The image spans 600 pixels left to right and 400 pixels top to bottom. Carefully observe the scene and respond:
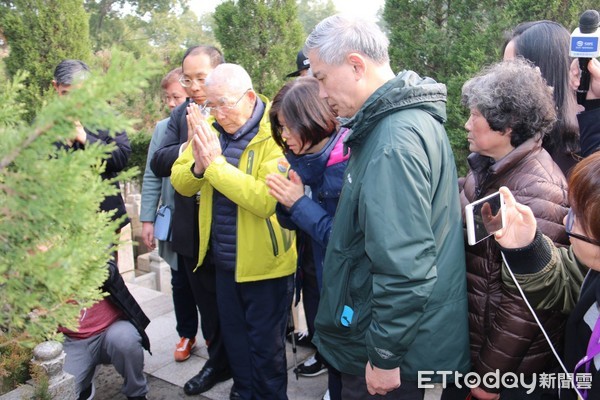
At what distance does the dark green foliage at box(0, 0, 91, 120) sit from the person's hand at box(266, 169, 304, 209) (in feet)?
19.0

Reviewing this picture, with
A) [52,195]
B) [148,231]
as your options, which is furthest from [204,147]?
[52,195]

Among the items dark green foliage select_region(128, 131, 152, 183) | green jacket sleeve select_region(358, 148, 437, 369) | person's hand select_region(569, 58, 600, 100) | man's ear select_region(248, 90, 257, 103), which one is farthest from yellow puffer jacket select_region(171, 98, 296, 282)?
dark green foliage select_region(128, 131, 152, 183)

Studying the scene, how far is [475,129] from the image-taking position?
2.07 m

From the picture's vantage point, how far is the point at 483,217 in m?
1.73

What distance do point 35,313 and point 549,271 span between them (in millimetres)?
1659

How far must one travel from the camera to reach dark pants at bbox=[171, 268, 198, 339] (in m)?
3.85

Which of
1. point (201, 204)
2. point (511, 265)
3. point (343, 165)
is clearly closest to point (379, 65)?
point (343, 165)

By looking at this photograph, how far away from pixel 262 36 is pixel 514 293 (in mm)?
6156

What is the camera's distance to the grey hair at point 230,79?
290 cm

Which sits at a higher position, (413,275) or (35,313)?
(35,313)

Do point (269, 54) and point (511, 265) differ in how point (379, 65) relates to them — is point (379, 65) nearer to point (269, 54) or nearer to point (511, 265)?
point (511, 265)

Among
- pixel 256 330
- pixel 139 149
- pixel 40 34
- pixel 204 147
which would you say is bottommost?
pixel 139 149

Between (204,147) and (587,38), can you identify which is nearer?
(587,38)

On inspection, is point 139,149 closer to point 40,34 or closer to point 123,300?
point 40,34
